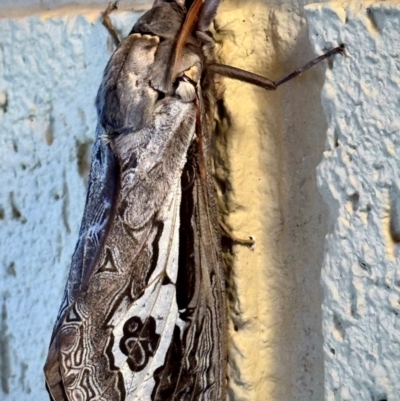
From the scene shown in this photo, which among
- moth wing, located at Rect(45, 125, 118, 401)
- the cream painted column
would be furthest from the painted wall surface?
moth wing, located at Rect(45, 125, 118, 401)

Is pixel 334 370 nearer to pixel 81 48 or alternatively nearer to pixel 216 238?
pixel 216 238

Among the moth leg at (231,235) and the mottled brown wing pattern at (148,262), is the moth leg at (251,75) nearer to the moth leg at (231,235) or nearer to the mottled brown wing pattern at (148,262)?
the mottled brown wing pattern at (148,262)

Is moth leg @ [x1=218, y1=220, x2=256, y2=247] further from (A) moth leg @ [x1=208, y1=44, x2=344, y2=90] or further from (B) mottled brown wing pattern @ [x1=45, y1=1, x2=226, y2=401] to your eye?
(A) moth leg @ [x1=208, y1=44, x2=344, y2=90]

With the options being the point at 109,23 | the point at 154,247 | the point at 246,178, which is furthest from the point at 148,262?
the point at 109,23

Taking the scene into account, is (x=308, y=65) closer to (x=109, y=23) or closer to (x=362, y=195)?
(x=362, y=195)

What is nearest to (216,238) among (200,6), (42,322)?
(200,6)
